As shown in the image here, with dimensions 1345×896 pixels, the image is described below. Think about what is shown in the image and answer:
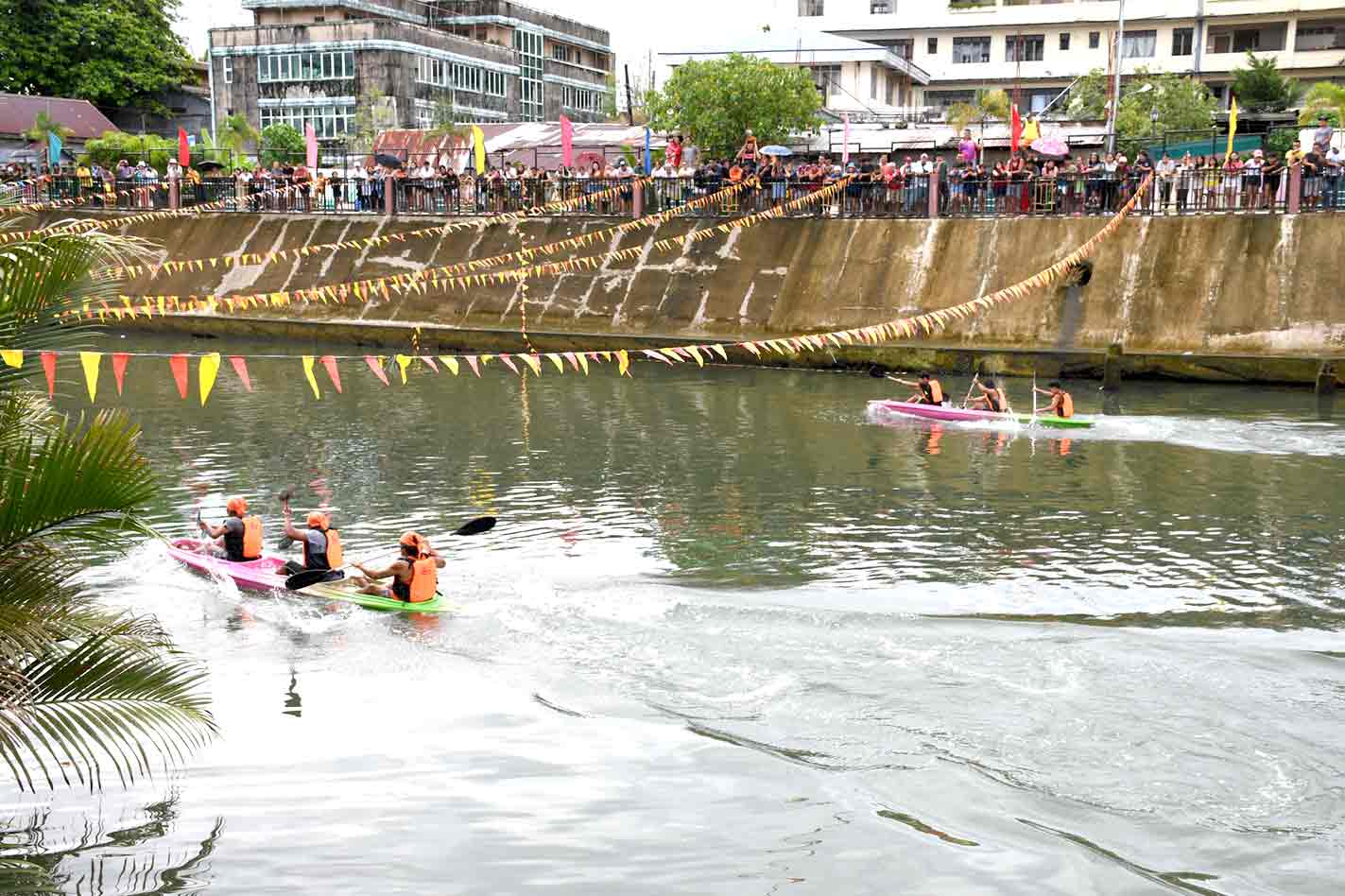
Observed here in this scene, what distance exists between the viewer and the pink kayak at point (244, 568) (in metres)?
16.6

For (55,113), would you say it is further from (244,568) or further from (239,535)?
(244,568)

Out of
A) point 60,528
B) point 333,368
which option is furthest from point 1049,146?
point 60,528

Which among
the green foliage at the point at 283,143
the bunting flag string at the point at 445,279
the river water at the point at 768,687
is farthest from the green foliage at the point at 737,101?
the river water at the point at 768,687

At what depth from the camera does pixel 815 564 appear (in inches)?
682

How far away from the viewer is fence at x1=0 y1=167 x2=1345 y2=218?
110 feet

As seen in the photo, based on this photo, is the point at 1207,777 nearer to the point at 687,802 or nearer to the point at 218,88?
the point at 687,802

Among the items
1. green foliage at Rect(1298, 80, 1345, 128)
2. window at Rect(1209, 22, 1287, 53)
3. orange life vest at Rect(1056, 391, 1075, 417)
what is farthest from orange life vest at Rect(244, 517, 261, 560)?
window at Rect(1209, 22, 1287, 53)

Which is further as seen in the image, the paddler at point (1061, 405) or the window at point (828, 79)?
the window at point (828, 79)

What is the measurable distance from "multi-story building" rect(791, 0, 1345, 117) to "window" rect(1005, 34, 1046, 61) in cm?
5

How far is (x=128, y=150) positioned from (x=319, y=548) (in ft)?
161

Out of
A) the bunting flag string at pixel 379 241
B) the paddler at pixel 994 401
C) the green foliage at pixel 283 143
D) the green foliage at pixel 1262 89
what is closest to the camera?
the paddler at pixel 994 401

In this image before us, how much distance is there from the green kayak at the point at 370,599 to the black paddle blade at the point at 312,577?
0.19m

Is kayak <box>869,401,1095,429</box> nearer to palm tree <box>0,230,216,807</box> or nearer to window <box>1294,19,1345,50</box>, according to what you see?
palm tree <box>0,230,216,807</box>

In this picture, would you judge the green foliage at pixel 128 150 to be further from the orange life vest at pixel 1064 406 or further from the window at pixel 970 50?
the window at pixel 970 50
